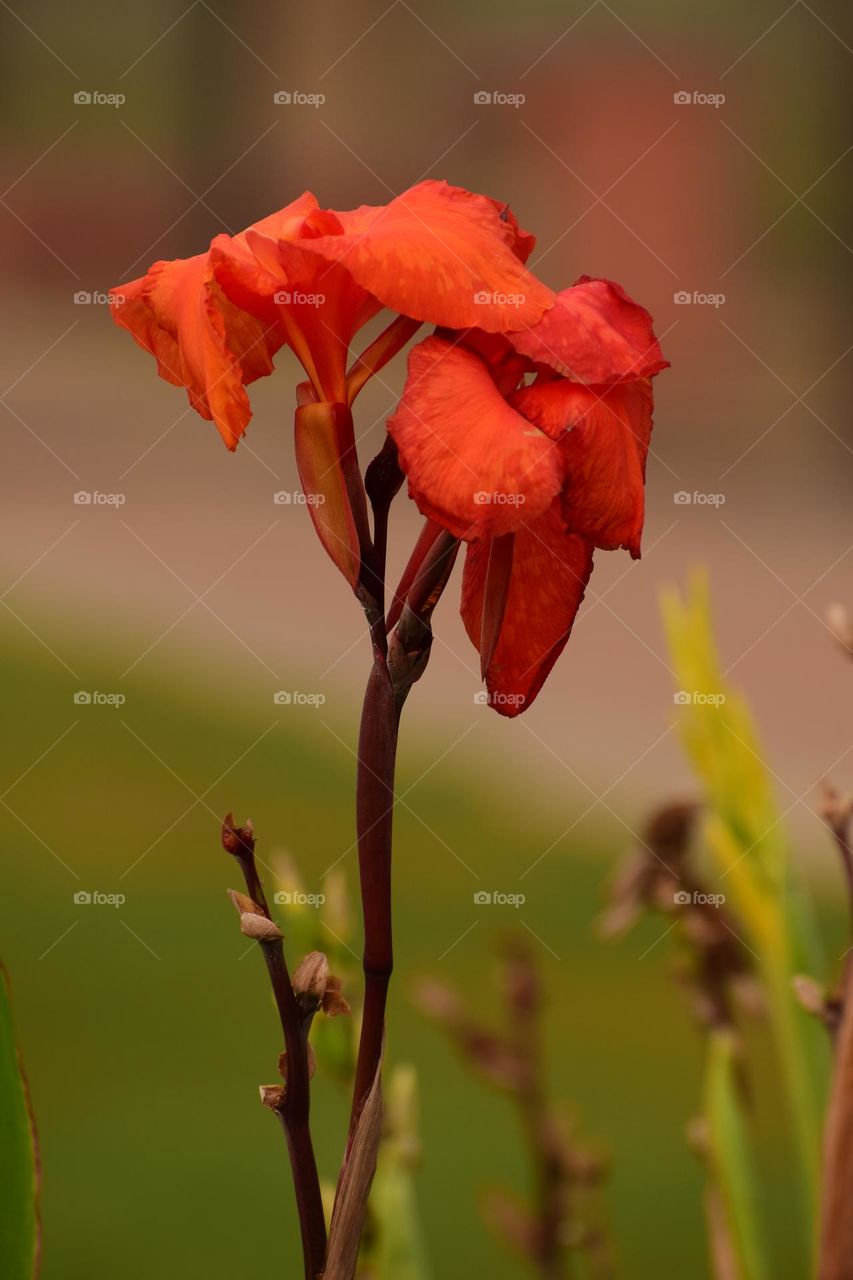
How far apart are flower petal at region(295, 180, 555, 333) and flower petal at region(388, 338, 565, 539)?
13mm

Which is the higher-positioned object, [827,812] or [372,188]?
[372,188]

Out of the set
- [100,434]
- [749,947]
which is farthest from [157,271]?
[100,434]

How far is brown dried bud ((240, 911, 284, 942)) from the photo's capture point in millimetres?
245

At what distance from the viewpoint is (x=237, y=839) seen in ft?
0.83

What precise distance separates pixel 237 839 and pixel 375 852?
29mm

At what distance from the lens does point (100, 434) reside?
2.37 feet

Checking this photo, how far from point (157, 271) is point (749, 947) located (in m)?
0.34

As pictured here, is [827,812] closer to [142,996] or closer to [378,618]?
[378,618]

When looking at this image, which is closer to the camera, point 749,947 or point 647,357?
point 647,357

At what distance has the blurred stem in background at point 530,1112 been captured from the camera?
0.41 metres
